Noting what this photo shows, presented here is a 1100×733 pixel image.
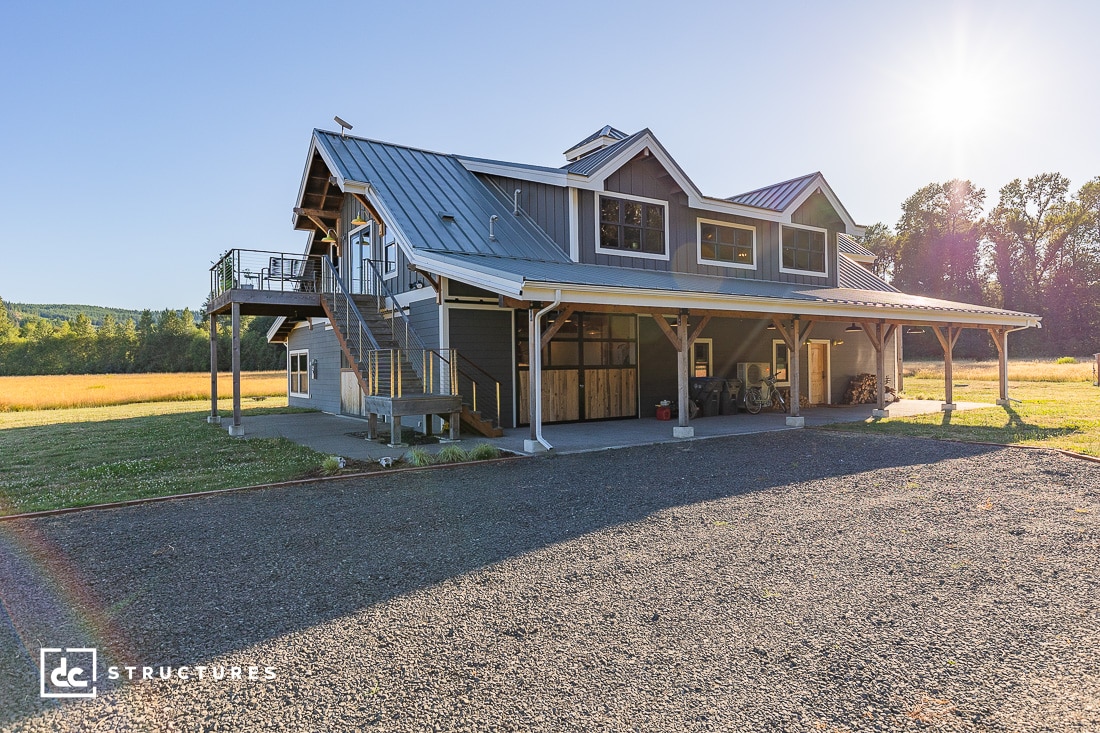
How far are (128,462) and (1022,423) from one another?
53.8ft

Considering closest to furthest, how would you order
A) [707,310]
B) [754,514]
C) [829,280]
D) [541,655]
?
[541,655], [754,514], [707,310], [829,280]

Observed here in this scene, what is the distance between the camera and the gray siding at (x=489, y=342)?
11.8 m

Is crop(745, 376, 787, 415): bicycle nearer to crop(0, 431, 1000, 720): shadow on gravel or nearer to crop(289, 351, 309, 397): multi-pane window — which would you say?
crop(0, 431, 1000, 720): shadow on gravel

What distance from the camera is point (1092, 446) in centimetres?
902

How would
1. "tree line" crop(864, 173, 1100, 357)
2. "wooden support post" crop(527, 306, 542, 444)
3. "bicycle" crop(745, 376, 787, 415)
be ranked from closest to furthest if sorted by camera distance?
"wooden support post" crop(527, 306, 542, 444)
"bicycle" crop(745, 376, 787, 415)
"tree line" crop(864, 173, 1100, 357)

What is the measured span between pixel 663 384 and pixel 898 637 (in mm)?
11646

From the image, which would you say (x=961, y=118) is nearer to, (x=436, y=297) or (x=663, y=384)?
(x=663, y=384)

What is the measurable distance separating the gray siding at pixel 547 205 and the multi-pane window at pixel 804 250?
6806mm

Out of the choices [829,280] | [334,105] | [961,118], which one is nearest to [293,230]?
[334,105]

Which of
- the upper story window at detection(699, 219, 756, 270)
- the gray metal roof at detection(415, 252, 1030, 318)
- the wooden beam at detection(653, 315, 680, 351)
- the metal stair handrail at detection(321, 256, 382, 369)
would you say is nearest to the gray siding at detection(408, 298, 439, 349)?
the metal stair handrail at detection(321, 256, 382, 369)

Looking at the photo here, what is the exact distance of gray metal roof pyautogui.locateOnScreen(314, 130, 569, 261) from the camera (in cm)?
1213

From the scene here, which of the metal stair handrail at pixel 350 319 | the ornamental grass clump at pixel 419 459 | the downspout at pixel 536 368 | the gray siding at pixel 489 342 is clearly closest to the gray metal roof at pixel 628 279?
the downspout at pixel 536 368

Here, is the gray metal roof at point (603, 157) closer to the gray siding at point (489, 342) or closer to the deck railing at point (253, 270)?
the gray siding at point (489, 342)

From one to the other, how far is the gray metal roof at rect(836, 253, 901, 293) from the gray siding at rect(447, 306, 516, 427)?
36.6ft
